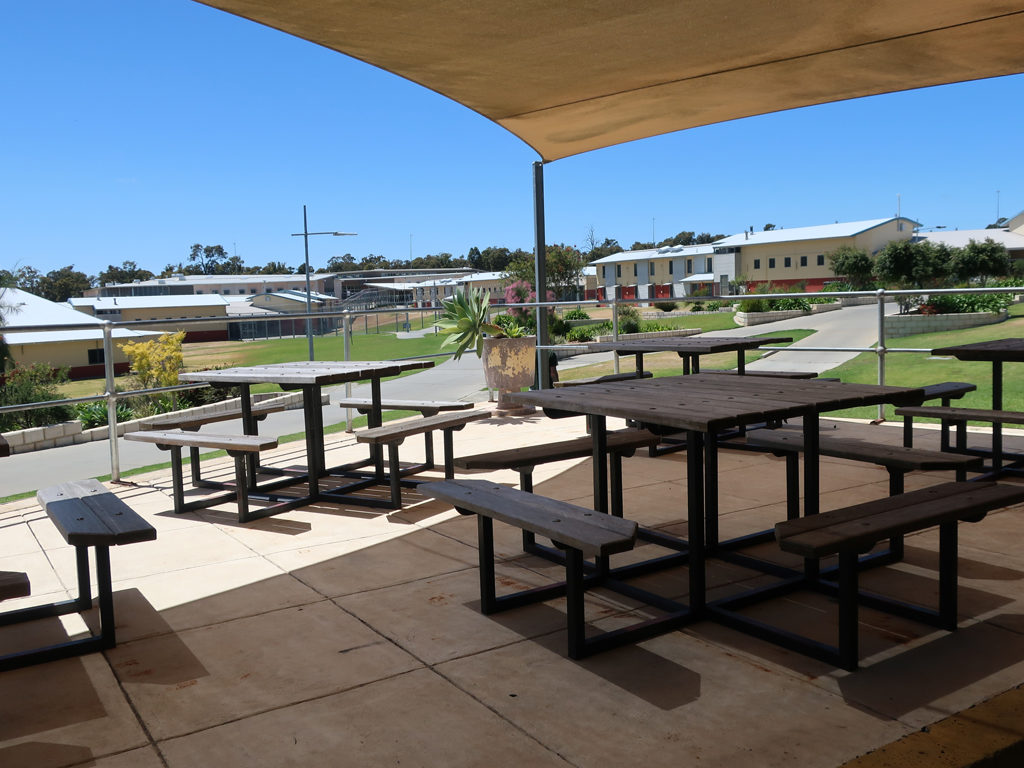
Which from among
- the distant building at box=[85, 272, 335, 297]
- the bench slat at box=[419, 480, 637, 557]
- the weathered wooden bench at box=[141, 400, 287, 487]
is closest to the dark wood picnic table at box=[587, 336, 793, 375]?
the weathered wooden bench at box=[141, 400, 287, 487]

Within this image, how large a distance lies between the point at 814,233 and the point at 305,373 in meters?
65.7

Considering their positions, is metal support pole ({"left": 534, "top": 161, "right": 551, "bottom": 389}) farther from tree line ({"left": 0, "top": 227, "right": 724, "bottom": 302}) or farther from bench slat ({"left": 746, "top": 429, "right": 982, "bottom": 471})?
tree line ({"left": 0, "top": 227, "right": 724, "bottom": 302})

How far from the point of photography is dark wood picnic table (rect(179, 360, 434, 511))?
15.0ft

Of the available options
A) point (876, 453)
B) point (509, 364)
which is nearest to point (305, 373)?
point (876, 453)

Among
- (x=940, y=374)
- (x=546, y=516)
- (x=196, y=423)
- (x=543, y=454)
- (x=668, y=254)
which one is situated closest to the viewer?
(x=546, y=516)

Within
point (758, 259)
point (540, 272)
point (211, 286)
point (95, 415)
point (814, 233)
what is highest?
point (814, 233)

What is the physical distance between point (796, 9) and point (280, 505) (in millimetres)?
3460

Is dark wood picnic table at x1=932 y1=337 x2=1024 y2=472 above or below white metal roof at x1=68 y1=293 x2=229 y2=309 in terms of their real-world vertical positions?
below

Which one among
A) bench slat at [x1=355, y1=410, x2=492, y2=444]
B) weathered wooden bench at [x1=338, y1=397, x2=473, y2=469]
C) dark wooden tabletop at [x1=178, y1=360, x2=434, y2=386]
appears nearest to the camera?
bench slat at [x1=355, y1=410, x2=492, y2=444]

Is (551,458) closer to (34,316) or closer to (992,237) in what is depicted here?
(34,316)

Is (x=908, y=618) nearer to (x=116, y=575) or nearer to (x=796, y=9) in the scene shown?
(x=796, y=9)

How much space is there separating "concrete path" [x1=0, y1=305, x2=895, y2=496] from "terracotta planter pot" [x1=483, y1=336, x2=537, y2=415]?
13.6 feet

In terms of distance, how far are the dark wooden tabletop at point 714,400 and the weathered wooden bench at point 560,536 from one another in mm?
354

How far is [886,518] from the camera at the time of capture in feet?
7.88
